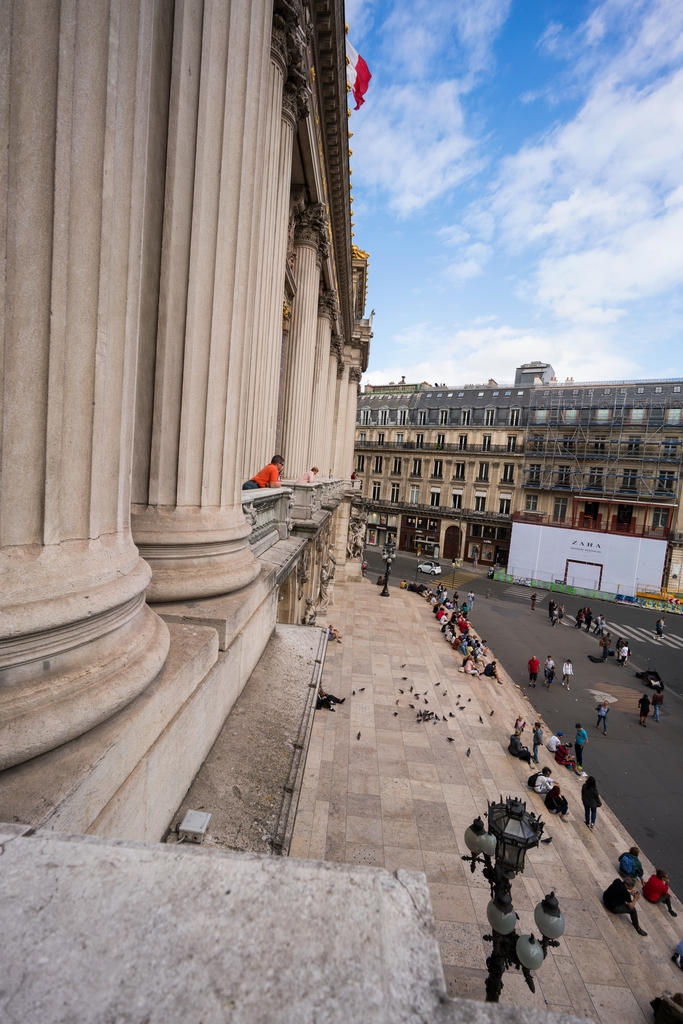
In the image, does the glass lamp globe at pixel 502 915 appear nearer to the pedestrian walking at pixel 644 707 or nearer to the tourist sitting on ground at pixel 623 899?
the tourist sitting on ground at pixel 623 899

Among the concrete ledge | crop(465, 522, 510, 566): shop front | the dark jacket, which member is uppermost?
the concrete ledge

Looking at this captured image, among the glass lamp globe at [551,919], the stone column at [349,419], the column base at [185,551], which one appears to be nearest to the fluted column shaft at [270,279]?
the column base at [185,551]

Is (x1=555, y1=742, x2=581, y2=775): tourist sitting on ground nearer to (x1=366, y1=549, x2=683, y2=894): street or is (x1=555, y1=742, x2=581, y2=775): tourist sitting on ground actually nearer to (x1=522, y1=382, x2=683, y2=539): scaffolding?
(x1=366, y1=549, x2=683, y2=894): street

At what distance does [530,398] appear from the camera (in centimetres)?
5144

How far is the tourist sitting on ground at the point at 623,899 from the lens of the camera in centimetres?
916

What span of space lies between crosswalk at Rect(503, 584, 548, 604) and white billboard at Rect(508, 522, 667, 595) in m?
1.23

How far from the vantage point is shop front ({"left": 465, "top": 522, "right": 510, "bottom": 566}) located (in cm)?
5103

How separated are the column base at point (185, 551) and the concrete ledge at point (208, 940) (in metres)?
2.78

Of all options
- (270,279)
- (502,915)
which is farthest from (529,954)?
(270,279)

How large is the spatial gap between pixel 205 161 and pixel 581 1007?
1174 centimetres

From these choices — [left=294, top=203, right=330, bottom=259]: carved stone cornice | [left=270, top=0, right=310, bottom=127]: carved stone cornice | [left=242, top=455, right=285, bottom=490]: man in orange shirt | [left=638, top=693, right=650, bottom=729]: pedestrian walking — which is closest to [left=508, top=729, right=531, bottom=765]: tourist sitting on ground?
[left=638, top=693, right=650, bottom=729]: pedestrian walking

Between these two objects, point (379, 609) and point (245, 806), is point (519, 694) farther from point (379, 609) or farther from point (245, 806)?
point (245, 806)

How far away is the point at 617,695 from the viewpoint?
22.5 meters

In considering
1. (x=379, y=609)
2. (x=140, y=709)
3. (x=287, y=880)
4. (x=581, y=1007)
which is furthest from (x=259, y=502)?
(x=379, y=609)
